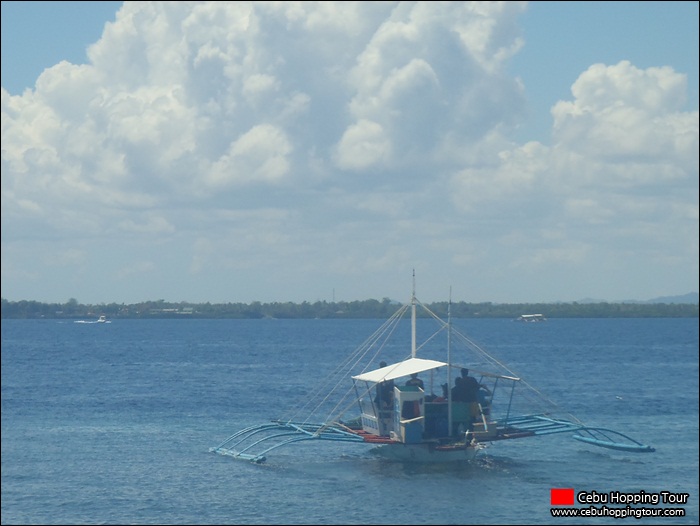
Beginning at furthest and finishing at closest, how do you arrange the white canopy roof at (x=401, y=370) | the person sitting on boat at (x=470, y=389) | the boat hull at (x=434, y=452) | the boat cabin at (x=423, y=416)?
the white canopy roof at (x=401, y=370), the person sitting on boat at (x=470, y=389), the boat cabin at (x=423, y=416), the boat hull at (x=434, y=452)

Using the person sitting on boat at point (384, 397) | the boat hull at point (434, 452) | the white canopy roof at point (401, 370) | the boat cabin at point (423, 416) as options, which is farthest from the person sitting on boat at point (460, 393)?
the person sitting on boat at point (384, 397)

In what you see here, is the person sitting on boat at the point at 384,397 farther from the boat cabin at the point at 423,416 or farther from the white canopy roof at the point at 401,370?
the white canopy roof at the point at 401,370

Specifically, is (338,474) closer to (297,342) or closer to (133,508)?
(133,508)

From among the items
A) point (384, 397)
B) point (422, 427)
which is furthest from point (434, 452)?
point (384, 397)

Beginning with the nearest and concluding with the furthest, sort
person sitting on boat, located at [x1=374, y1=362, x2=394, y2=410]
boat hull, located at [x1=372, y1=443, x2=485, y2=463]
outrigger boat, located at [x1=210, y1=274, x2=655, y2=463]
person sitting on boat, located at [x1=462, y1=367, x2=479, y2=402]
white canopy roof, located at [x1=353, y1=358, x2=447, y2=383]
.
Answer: boat hull, located at [x1=372, y1=443, x2=485, y2=463], outrigger boat, located at [x1=210, y1=274, x2=655, y2=463], person sitting on boat, located at [x1=462, y1=367, x2=479, y2=402], white canopy roof, located at [x1=353, y1=358, x2=447, y2=383], person sitting on boat, located at [x1=374, y1=362, x2=394, y2=410]

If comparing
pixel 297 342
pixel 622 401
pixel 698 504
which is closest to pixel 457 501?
pixel 698 504

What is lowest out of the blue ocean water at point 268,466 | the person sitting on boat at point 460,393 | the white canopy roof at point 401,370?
the blue ocean water at point 268,466

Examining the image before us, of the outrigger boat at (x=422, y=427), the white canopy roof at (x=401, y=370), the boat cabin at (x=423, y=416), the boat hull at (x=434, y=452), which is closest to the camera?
the boat hull at (x=434, y=452)

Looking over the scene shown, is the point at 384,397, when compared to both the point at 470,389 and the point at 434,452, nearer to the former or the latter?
the point at 434,452

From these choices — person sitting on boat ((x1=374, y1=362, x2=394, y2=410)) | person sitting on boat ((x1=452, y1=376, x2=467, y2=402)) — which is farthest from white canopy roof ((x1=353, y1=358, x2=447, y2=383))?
person sitting on boat ((x1=452, y1=376, x2=467, y2=402))

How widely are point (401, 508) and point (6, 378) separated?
221ft

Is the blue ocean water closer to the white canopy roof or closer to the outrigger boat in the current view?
the outrigger boat

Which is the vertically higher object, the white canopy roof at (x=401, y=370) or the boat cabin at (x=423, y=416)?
the white canopy roof at (x=401, y=370)

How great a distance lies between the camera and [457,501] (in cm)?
3678
